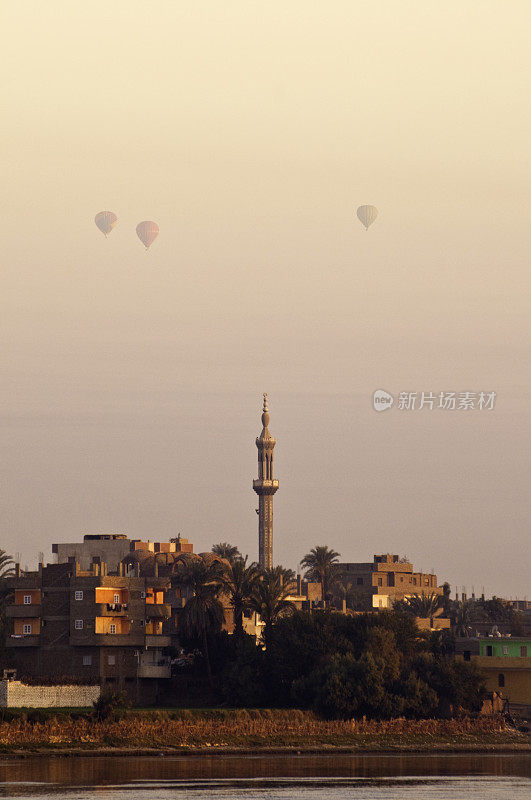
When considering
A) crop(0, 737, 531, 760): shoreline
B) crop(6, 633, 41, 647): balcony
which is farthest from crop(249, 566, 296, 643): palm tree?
crop(6, 633, 41, 647): balcony

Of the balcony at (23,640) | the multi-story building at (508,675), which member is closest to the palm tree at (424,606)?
the multi-story building at (508,675)

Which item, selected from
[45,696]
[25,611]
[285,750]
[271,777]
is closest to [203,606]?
[25,611]

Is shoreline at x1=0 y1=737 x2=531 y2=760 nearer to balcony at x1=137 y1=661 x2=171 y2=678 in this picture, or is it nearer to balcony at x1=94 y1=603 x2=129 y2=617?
balcony at x1=137 y1=661 x2=171 y2=678

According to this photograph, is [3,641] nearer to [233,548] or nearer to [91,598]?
[91,598]

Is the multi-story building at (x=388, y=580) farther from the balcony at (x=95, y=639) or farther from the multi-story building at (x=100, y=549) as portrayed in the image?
the balcony at (x=95, y=639)

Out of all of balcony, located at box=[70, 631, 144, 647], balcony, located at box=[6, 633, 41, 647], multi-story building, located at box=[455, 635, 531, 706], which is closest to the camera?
balcony, located at box=[70, 631, 144, 647]
